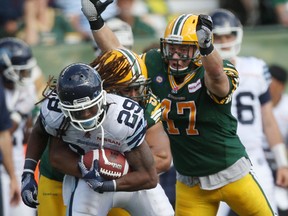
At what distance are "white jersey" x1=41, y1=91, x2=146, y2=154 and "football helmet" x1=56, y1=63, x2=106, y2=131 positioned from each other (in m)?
0.08

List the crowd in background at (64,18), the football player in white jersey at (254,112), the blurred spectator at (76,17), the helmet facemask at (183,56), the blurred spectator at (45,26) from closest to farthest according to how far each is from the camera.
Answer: the helmet facemask at (183,56)
the football player in white jersey at (254,112)
the crowd in background at (64,18)
the blurred spectator at (45,26)
the blurred spectator at (76,17)

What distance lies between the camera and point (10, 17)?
1064 centimetres

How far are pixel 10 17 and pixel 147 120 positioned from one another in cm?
502

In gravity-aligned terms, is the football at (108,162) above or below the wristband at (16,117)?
above

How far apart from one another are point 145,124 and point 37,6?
554 centimetres

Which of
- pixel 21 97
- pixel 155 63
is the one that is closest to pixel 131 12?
pixel 21 97

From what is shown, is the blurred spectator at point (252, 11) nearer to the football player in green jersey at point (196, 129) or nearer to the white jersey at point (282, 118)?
the white jersey at point (282, 118)

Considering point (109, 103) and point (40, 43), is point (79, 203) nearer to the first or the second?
point (109, 103)

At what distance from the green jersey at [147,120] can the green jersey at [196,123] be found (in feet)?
0.48

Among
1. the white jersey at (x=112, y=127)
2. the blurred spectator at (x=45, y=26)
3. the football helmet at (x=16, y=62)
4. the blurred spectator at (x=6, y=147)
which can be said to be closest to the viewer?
the white jersey at (x=112, y=127)

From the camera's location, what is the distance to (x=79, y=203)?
5.64 meters

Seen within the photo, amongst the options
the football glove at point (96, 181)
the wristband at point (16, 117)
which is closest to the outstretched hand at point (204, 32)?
the football glove at point (96, 181)

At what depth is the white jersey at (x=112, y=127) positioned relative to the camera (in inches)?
217

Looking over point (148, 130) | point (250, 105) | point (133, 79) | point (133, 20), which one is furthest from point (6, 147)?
point (133, 20)
